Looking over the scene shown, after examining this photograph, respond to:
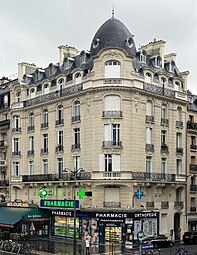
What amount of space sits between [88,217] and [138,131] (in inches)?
356

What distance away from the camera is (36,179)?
156 feet

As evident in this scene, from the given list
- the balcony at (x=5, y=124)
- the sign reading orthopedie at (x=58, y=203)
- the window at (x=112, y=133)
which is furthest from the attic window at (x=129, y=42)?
the balcony at (x=5, y=124)

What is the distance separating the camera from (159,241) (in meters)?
39.8

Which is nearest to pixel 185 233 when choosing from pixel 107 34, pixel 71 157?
pixel 71 157

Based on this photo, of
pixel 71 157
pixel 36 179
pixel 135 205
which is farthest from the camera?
pixel 36 179

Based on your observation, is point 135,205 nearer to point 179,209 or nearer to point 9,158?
point 179,209

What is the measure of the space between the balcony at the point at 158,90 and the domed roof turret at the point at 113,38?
337 cm

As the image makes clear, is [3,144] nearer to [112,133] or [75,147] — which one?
[75,147]

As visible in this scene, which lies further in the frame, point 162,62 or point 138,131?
point 162,62

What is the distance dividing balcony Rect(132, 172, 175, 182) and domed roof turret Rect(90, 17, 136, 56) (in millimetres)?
11061

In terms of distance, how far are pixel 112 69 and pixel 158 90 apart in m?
5.69

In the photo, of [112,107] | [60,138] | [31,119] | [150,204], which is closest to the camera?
[112,107]

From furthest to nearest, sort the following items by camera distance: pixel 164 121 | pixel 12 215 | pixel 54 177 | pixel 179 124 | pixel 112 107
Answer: pixel 179 124
pixel 54 177
pixel 12 215
pixel 164 121
pixel 112 107

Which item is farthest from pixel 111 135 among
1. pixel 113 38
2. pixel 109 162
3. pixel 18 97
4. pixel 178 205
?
pixel 18 97
